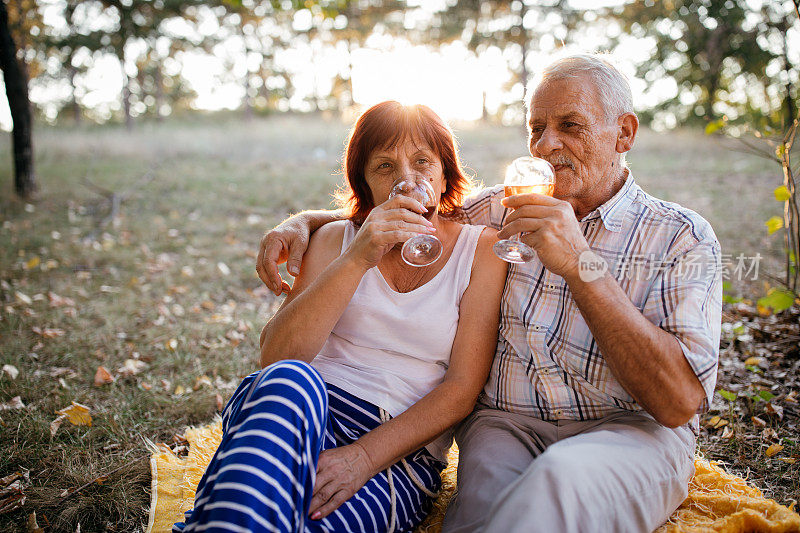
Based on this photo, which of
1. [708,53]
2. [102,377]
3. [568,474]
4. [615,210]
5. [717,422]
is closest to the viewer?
[568,474]

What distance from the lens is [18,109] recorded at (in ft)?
32.0

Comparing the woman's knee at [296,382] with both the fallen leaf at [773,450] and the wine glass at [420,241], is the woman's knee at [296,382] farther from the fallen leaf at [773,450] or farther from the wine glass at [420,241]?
the fallen leaf at [773,450]

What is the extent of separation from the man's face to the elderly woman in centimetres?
46

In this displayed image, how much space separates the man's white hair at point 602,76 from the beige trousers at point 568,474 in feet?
4.65

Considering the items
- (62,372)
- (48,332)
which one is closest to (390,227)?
(62,372)

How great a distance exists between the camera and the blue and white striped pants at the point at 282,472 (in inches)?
70.2

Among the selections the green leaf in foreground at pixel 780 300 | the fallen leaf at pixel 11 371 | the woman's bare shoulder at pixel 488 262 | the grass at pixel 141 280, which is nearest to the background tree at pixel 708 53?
the grass at pixel 141 280

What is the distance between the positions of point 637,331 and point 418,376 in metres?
0.99

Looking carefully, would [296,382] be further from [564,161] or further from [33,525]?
[33,525]

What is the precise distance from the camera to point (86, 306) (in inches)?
230

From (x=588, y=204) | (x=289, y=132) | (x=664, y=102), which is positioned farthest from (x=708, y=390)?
(x=664, y=102)

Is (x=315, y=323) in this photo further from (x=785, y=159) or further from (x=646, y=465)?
(x=785, y=159)

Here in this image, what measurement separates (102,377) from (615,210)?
3.91m

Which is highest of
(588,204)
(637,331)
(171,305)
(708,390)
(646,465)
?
(588,204)
